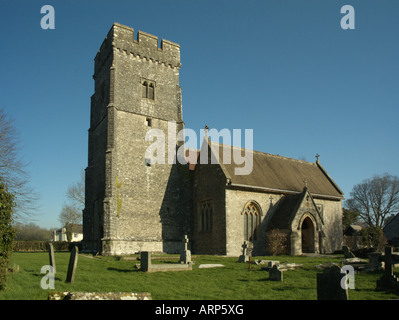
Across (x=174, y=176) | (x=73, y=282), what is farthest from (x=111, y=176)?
(x=73, y=282)

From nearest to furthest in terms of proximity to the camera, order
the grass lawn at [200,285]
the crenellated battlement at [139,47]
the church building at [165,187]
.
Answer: the grass lawn at [200,285], the church building at [165,187], the crenellated battlement at [139,47]

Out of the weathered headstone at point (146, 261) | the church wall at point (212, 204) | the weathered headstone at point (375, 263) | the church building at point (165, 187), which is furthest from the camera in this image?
the church building at point (165, 187)

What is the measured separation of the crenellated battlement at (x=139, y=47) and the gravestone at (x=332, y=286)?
25.2m

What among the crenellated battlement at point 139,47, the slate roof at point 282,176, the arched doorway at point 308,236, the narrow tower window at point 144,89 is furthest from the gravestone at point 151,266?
the crenellated battlement at point 139,47

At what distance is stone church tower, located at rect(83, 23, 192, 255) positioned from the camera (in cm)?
2539

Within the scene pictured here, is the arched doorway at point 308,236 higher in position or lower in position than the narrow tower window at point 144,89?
lower

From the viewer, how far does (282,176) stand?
29422 mm

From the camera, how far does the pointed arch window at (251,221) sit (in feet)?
83.0

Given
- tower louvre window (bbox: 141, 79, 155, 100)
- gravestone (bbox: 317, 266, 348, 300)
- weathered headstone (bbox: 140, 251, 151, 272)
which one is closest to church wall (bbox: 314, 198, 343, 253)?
tower louvre window (bbox: 141, 79, 155, 100)

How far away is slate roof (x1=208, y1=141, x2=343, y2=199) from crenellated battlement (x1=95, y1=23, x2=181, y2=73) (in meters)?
9.04

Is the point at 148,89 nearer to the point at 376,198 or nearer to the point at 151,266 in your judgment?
the point at 151,266

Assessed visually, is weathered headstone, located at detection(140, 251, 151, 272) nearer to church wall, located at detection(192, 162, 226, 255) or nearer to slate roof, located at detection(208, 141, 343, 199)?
church wall, located at detection(192, 162, 226, 255)

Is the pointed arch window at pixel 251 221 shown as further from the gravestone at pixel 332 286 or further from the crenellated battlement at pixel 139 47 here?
the gravestone at pixel 332 286
